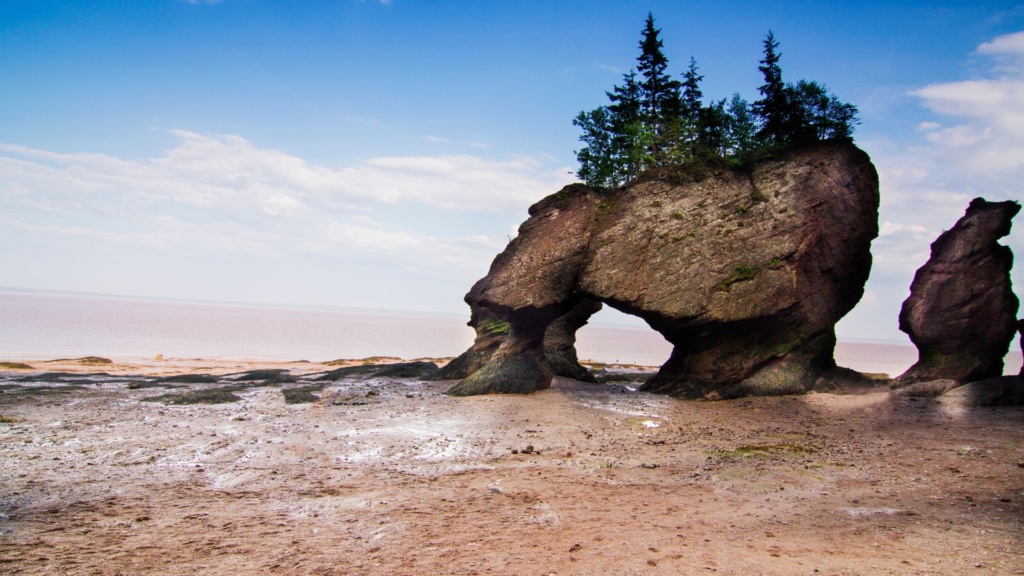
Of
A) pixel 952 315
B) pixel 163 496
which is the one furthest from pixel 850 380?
pixel 163 496

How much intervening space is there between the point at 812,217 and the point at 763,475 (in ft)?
44.7

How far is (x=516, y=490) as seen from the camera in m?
9.79

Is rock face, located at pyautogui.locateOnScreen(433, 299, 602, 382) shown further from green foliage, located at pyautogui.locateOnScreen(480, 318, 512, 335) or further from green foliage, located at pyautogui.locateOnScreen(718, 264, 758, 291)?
green foliage, located at pyautogui.locateOnScreen(718, 264, 758, 291)

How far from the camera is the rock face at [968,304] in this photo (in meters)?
19.7

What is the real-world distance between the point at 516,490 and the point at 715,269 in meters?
14.2

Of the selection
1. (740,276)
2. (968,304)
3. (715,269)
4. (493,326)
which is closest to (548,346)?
(493,326)

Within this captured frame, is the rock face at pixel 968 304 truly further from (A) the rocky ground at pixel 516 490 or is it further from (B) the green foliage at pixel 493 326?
(B) the green foliage at pixel 493 326

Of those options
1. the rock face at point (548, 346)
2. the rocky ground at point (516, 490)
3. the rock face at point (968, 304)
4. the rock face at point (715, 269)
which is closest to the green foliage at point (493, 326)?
the rock face at point (548, 346)

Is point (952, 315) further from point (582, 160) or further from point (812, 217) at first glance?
point (582, 160)

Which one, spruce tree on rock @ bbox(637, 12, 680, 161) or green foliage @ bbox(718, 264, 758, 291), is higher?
spruce tree on rock @ bbox(637, 12, 680, 161)

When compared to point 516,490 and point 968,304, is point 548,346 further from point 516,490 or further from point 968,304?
point 516,490

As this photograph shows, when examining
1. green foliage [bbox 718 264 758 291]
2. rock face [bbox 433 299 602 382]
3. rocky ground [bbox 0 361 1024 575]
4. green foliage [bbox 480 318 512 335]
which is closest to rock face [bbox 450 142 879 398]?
green foliage [bbox 718 264 758 291]

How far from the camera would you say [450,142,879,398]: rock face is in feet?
67.6

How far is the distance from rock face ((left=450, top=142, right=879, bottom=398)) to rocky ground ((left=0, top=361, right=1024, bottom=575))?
10.9 ft
